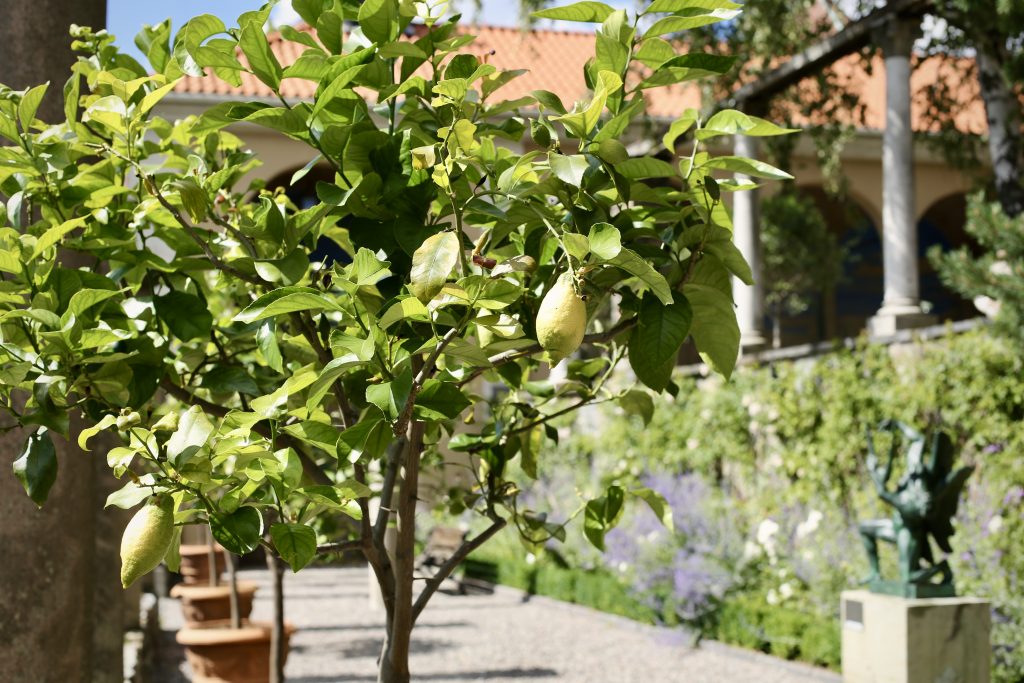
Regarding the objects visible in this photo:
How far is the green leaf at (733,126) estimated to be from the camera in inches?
51.8

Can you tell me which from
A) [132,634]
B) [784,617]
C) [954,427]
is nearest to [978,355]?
[954,427]

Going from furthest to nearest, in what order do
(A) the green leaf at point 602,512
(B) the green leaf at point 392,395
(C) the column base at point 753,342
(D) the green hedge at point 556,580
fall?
(C) the column base at point 753,342 < (D) the green hedge at point 556,580 < (A) the green leaf at point 602,512 < (B) the green leaf at point 392,395

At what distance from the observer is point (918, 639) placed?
217 inches

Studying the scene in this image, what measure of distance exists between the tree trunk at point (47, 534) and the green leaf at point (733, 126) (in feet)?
4.21

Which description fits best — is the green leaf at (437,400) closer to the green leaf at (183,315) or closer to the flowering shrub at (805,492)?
the green leaf at (183,315)

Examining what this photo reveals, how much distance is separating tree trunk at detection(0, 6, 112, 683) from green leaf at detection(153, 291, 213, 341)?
465 millimetres

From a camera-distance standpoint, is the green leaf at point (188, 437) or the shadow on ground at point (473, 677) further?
the shadow on ground at point (473, 677)

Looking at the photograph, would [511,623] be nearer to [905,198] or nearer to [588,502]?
[905,198]

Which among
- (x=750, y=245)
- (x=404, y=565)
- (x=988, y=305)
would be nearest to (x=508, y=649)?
(x=988, y=305)

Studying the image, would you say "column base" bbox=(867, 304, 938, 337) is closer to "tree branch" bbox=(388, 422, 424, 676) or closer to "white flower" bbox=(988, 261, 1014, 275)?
"white flower" bbox=(988, 261, 1014, 275)

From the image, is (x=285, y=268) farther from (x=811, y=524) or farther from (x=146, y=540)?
(x=811, y=524)

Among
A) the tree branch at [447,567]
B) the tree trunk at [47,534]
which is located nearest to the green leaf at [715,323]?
the tree branch at [447,567]

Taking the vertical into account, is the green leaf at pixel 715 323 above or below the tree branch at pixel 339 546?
above

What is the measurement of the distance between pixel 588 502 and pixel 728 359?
1.31 feet
